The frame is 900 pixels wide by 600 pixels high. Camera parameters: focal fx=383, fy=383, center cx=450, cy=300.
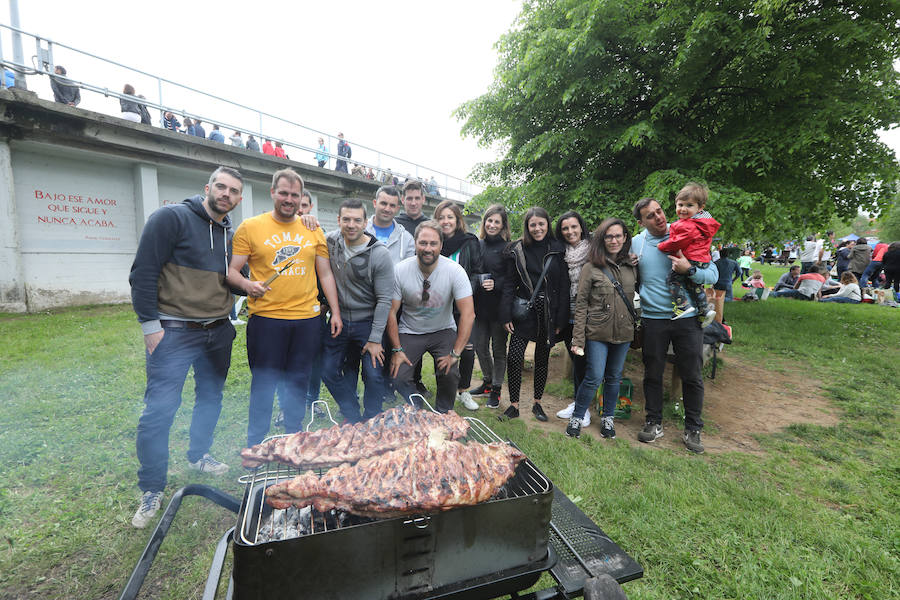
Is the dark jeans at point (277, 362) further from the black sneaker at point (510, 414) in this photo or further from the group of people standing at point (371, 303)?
the black sneaker at point (510, 414)

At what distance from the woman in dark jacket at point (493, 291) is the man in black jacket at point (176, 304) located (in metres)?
2.77

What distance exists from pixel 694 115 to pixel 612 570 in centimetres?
916

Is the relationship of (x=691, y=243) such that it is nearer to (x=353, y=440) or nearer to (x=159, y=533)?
(x=353, y=440)

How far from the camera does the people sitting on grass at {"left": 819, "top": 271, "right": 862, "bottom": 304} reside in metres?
13.0

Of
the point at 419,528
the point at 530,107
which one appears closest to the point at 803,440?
the point at 419,528

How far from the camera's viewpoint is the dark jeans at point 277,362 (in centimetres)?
319

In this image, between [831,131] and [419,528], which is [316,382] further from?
[831,131]

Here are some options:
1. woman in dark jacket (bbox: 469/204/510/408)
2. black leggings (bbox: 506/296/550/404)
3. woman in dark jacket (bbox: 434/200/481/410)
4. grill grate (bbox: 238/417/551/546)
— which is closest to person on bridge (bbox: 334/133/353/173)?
woman in dark jacket (bbox: 434/200/481/410)

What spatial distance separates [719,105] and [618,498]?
8.48 m

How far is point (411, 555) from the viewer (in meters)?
1.51

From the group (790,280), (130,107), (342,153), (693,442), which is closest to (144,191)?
(130,107)

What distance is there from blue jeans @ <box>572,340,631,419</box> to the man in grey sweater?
2177 millimetres

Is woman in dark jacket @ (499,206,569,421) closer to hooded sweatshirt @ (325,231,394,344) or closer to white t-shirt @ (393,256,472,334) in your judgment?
white t-shirt @ (393,256,472,334)

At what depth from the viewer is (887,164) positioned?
699 cm
